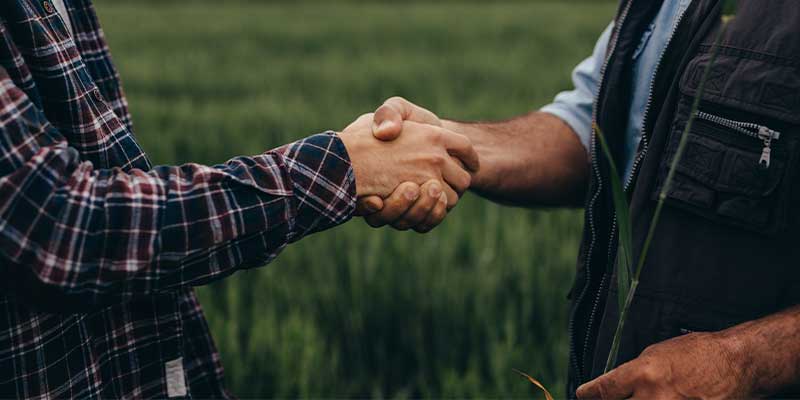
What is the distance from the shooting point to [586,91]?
188cm

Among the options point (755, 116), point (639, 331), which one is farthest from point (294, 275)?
point (755, 116)

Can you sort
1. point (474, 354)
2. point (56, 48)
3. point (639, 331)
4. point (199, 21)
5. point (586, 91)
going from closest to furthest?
point (56, 48), point (639, 331), point (586, 91), point (474, 354), point (199, 21)

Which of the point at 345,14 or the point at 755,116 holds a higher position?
the point at 755,116

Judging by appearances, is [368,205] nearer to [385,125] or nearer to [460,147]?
[385,125]

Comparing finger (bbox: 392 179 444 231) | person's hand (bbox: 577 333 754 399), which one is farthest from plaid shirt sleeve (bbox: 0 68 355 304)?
person's hand (bbox: 577 333 754 399)

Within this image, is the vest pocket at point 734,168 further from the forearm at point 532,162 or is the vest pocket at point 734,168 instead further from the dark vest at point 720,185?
the forearm at point 532,162

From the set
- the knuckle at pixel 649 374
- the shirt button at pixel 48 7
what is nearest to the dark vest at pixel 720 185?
the knuckle at pixel 649 374

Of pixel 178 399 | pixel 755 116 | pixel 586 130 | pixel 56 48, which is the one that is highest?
pixel 56 48

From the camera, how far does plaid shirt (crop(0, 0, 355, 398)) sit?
45.2 inches

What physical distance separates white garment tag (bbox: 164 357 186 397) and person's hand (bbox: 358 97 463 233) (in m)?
0.44

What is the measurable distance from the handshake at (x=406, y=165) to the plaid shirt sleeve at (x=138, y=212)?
0.65 ft

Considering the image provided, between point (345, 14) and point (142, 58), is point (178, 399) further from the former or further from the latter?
point (345, 14)

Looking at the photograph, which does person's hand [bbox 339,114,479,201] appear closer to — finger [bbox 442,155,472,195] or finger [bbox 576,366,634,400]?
finger [bbox 442,155,472,195]

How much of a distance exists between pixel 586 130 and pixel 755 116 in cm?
Result: 61
